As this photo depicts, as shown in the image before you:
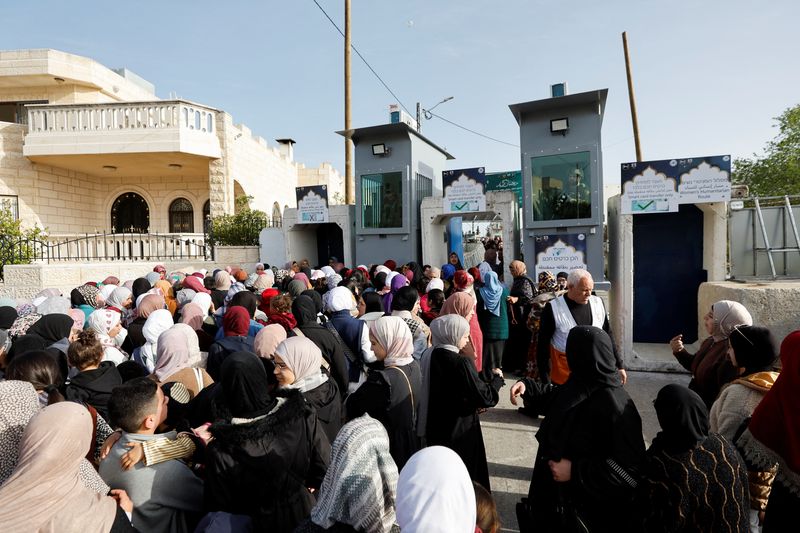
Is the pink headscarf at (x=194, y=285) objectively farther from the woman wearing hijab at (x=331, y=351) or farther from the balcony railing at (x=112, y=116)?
the balcony railing at (x=112, y=116)

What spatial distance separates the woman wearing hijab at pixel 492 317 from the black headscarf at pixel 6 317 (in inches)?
210

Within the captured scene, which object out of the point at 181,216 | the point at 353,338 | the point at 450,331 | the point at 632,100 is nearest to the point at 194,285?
the point at 353,338

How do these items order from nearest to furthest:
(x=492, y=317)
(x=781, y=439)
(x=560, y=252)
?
1. (x=781, y=439)
2. (x=492, y=317)
3. (x=560, y=252)

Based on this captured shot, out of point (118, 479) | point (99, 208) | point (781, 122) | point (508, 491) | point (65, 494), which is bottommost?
point (508, 491)

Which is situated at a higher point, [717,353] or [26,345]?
[26,345]

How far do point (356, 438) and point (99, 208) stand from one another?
20399 mm

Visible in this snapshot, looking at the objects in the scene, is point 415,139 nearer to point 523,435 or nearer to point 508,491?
point 523,435

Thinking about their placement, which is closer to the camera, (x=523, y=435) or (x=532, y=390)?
(x=532, y=390)

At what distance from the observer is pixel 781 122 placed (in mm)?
21250

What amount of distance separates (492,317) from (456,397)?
121 inches

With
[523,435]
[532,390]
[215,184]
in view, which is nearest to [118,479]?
[532,390]

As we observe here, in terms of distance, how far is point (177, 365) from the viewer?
3383mm

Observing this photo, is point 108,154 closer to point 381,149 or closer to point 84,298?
point 381,149

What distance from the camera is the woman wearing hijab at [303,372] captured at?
9.10 feet
